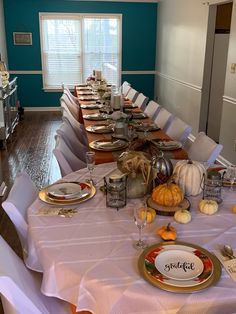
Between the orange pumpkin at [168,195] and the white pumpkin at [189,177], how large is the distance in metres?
0.11

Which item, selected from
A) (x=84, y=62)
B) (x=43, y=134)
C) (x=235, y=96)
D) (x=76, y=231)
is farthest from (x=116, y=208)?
(x=84, y=62)

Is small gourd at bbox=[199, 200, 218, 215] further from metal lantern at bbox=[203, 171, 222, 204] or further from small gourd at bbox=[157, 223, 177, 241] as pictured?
small gourd at bbox=[157, 223, 177, 241]

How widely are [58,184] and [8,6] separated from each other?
22.4ft

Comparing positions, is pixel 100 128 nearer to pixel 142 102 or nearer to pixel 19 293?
pixel 142 102

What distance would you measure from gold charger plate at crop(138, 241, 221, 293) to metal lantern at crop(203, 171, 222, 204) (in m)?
0.49

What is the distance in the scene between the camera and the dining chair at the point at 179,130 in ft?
11.0

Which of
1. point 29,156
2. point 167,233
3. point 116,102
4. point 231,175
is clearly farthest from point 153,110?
point 167,233

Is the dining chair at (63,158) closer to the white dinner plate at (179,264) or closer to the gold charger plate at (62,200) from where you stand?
the gold charger plate at (62,200)

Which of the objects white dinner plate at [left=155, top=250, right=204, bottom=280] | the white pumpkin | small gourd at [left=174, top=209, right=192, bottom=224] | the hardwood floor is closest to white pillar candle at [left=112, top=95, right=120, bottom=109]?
the hardwood floor

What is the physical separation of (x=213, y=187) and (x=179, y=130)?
1.66m

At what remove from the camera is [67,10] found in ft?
25.6

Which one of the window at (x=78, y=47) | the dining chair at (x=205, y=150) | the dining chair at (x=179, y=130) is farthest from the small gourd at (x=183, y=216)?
the window at (x=78, y=47)

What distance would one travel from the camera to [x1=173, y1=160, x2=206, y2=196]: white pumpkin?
1839 mm

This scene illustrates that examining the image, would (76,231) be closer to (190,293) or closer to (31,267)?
(31,267)
